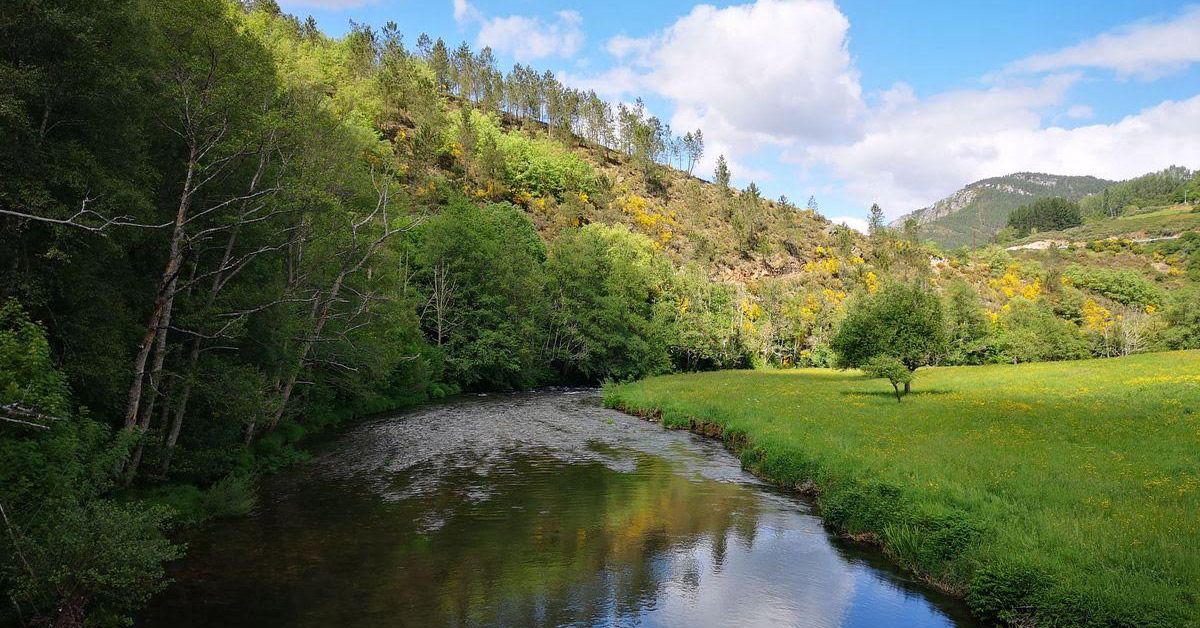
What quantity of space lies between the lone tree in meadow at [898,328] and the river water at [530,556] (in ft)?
73.2

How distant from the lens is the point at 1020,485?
51.6 feet

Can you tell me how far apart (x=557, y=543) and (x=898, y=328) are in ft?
110

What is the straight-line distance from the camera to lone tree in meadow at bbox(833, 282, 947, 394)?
40.2 m

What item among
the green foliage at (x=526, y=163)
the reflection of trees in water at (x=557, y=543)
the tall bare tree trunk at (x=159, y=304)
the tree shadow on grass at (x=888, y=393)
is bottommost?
the reflection of trees in water at (x=557, y=543)

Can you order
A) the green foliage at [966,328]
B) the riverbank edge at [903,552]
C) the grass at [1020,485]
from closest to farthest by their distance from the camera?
the grass at [1020,485]
the riverbank edge at [903,552]
the green foliage at [966,328]

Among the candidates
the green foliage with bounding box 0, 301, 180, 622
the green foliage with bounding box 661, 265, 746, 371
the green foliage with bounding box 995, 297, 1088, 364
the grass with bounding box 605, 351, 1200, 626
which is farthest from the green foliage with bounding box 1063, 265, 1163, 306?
the green foliage with bounding box 0, 301, 180, 622

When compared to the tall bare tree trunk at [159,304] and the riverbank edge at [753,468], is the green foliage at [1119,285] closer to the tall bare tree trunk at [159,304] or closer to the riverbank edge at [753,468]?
the riverbank edge at [753,468]

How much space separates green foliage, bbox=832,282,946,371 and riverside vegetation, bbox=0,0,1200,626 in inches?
76.7

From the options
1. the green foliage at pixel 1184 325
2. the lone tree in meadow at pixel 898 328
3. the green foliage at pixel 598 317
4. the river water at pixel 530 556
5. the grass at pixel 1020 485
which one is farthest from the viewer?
the green foliage at pixel 1184 325

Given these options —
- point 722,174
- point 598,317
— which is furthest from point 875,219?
point 598,317

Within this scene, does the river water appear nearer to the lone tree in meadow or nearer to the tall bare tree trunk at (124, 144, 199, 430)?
the tall bare tree trunk at (124, 144, 199, 430)

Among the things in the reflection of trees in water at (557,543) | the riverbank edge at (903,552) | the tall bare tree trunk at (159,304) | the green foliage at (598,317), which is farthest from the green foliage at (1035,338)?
the tall bare tree trunk at (159,304)

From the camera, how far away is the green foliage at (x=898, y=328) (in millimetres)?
40250

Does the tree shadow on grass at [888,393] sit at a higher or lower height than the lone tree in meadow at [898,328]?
lower
